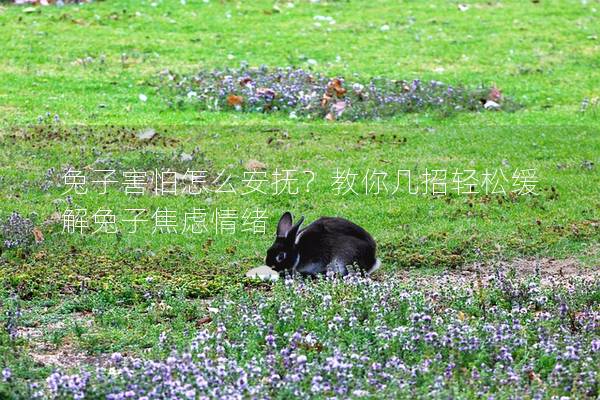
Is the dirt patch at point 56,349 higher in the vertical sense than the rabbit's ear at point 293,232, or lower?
lower

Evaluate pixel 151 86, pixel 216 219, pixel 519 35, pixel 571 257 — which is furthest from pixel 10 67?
pixel 571 257

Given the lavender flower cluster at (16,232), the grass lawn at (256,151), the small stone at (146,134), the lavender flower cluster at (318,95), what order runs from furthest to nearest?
the lavender flower cluster at (318,95)
the small stone at (146,134)
the lavender flower cluster at (16,232)
the grass lawn at (256,151)

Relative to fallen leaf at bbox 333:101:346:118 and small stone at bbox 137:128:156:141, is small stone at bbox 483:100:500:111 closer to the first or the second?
fallen leaf at bbox 333:101:346:118

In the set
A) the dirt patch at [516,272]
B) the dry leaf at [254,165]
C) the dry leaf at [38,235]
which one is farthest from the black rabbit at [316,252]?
the dry leaf at [254,165]

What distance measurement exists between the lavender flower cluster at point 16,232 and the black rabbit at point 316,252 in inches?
92.2

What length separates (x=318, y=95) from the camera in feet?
54.2

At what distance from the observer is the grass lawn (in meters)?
9.08

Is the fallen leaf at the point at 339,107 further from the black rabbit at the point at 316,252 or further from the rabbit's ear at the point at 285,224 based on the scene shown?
the black rabbit at the point at 316,252

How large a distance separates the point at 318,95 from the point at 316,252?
7011mm

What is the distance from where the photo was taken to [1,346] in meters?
7.57

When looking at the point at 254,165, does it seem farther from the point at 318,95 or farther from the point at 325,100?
the point at 318,95

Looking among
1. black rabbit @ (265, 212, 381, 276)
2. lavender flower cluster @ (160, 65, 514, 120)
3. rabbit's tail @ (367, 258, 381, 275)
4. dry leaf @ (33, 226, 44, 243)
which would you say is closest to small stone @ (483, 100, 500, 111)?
lavender flower cluster @ (160, 65, 514, 120)

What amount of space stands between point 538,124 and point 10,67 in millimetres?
8378

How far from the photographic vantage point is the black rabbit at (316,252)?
9742mm
